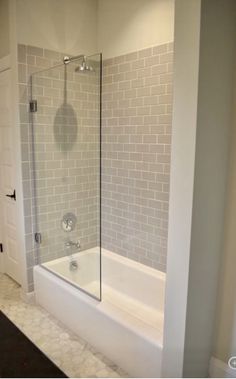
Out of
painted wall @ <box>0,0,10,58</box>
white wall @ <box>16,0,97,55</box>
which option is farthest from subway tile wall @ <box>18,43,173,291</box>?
painted wall @ <box>0,0,10,58</box>

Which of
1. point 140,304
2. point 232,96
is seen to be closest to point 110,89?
point 232,96

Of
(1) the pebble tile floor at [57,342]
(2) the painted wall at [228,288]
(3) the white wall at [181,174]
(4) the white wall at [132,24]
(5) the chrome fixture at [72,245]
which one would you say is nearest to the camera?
(3) the white wall at [181,174]

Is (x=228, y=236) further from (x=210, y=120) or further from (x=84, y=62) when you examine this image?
(x=84, y=62)

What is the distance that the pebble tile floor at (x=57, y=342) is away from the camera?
6.23 ft

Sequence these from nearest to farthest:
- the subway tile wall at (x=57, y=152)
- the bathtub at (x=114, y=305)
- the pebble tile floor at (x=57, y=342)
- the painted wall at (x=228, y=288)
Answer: the painted wall at (x=228, y=288), the bathtub at (x=114, y=305), the pebble tile floor at (x=57, y=342), the subway tile wall at (x=57, y=152)

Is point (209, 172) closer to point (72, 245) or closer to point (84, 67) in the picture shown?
point (84, 67)

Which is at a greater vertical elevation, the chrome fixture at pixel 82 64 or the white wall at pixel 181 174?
the chrome fixture at pixel 82 64

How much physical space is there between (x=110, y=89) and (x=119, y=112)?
265 millimetres

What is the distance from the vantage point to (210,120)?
56.3 inches

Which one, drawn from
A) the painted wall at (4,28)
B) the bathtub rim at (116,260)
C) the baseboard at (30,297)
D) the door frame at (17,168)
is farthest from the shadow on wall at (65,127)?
the baseboard at (30,297)

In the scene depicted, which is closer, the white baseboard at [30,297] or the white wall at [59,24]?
the white wall at [59,24]

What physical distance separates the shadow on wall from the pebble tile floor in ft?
5.06

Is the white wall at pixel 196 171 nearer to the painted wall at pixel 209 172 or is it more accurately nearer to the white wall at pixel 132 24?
the painted wall at pixel 209 172

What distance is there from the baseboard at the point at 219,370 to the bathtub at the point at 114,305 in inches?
15.3
